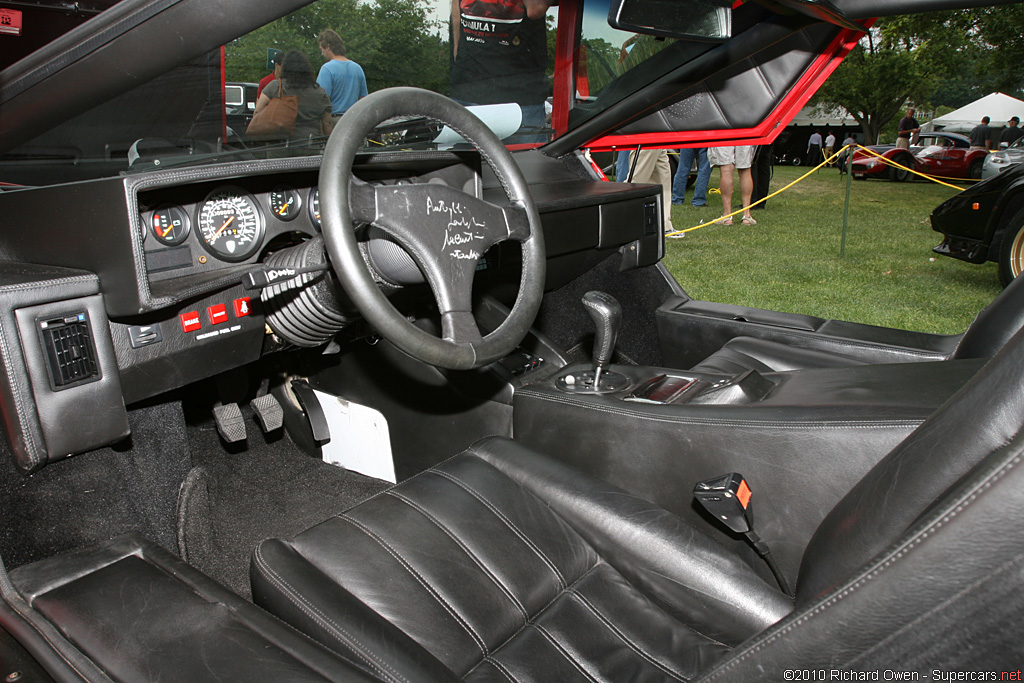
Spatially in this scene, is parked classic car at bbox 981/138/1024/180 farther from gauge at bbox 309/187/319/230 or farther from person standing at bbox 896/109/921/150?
gauge at bbox 309/187/319/230

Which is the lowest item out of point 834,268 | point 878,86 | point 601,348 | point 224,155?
point 834,268

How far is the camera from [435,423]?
2.28 metres

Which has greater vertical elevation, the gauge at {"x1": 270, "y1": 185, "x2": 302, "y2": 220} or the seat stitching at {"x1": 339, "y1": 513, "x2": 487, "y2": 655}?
the gauge at {"x1": 270, "y1": 185, "x2": 302, "y2": 220}

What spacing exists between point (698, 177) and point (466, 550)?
873cm

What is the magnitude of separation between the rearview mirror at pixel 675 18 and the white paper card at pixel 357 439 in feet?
4.84

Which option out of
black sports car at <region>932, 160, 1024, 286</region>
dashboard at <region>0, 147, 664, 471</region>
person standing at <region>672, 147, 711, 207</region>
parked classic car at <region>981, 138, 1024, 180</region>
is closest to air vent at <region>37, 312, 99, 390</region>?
dashboard at <region>0, 147, 664, 471</region>

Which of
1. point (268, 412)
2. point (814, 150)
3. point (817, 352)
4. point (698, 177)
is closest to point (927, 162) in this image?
point (814, 150)

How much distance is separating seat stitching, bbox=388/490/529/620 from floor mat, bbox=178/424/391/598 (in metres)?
0.92

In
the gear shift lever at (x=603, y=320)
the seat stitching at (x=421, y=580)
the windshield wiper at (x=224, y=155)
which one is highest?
the windshield wiper at (x=224, y=155)

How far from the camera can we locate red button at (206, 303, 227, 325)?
1738 millimetres

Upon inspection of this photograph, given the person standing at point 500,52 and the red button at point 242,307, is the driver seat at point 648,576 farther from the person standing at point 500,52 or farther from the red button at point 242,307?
the person standing at point 500,52

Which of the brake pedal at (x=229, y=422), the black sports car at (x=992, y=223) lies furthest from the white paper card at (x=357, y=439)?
the black sports car at (x=992, y=223)

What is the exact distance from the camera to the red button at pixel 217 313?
1738mm

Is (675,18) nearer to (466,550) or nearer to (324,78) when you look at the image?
(324,78)
